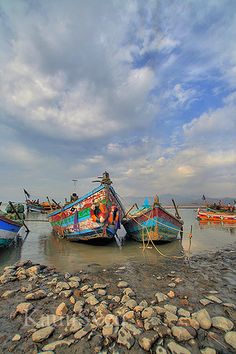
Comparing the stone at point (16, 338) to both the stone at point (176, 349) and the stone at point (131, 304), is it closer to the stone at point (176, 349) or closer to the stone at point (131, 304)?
the stone at point (131, 304)

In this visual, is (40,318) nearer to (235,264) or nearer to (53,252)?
(53,252)

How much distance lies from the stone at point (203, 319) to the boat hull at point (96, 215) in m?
8.29

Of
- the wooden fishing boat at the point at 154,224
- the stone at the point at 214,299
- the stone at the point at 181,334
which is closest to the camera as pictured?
the stone at the point at 181,334

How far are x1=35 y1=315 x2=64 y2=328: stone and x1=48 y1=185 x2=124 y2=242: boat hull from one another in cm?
779

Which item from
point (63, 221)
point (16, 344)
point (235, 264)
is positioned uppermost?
point (63, 221)

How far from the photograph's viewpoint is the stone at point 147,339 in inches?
147

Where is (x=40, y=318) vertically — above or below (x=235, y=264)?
above

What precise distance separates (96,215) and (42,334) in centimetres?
874

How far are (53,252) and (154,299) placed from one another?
8.06 metres

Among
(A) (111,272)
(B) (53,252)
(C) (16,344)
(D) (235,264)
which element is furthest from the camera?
(B) (53,252)

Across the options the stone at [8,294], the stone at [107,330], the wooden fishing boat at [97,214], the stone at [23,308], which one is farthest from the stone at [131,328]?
the wooden fishing boat at [97,214]

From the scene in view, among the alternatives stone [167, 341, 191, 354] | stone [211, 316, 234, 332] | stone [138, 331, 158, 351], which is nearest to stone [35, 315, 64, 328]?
stone [138, 331, 158, 351]

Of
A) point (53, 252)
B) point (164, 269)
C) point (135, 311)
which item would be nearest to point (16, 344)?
point (135, 311)

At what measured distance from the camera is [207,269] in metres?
8.59
